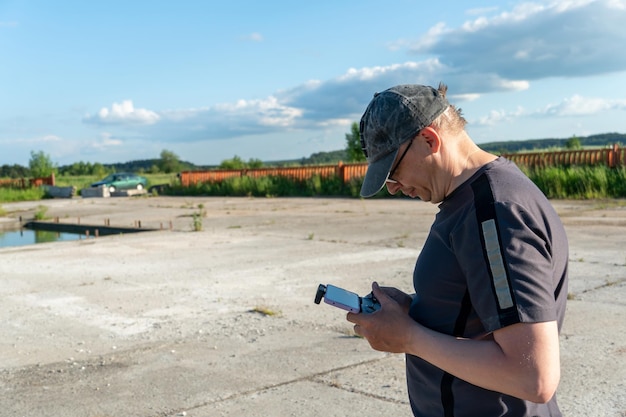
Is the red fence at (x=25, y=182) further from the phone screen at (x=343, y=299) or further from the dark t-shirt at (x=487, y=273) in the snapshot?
the dark t-shirt at (x=487, y=273)

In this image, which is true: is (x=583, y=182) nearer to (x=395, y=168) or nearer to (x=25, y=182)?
(x=395, y=168)

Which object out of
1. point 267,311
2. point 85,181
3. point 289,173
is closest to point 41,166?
point 85,181

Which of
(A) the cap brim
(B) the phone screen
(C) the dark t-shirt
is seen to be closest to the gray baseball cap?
(A) the cap brim

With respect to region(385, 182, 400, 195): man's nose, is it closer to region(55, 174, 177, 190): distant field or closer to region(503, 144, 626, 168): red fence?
region(503, 144, 626, 168): red fence

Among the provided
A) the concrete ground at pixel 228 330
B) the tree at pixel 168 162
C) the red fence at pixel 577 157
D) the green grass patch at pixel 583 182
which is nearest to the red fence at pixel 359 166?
the red fence at pixel 577 157

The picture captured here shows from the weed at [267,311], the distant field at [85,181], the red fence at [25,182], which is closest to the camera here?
the weed at [267,311]

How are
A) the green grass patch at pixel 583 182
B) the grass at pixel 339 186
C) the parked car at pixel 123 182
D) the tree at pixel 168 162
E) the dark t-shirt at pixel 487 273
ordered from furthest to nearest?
the tree at pixel 168 162 < the parked car at pixel 123 182 < the grass at pixel 339 186 < the green grass patch at pixel 583 182 < the dark t-shirt at pixel 487 273

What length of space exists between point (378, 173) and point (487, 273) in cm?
44

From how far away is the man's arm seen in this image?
1.66 meters

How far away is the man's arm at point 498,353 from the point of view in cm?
166

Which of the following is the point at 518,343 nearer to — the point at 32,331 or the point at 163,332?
the point at 163,332

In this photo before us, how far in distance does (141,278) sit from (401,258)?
3756mm

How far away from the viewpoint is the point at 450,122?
1.91 meters

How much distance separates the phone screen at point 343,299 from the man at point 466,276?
1.2 inches
